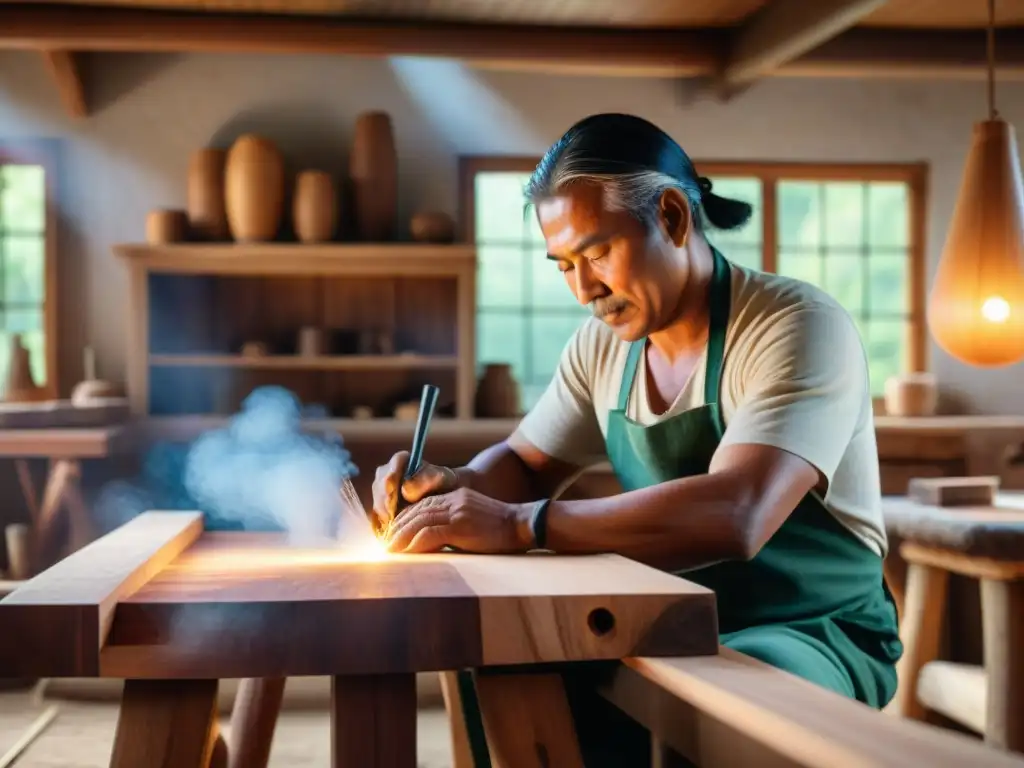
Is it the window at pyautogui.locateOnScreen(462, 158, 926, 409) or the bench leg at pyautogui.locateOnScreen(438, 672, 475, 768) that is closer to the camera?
the bench leg at pyautogui.locateOnScreen(438, 672, 475, 768)

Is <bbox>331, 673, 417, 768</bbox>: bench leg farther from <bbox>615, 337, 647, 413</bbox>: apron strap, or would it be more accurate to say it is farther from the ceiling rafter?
the ceiling rafter

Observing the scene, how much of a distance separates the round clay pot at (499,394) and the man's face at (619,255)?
10.8 ft

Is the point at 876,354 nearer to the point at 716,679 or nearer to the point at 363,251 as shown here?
the point at 363,251

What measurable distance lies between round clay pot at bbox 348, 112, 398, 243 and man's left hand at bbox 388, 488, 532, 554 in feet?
12.0

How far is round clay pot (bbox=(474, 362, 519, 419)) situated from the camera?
5.10 metres

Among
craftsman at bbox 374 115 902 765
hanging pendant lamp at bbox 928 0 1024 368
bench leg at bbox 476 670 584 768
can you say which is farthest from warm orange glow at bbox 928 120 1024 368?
bench leg at bbox 476 670 584 768

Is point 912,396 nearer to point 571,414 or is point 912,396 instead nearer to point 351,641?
point 571,414

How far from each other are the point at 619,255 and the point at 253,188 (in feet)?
11.7

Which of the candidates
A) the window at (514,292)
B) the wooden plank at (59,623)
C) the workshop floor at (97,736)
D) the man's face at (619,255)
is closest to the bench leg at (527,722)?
the wooden plank at (59,623)

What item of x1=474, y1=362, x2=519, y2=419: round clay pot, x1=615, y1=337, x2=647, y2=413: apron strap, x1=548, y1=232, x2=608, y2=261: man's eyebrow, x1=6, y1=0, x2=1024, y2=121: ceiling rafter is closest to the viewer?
x1=548, y1=232, x2=608, y2=261: man's eyebrow

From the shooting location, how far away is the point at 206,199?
5051mm

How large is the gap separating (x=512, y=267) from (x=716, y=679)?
4.57m

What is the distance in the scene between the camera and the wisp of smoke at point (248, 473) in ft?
6.92

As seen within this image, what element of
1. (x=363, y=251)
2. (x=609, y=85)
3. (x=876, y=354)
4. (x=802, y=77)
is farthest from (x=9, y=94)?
(x=876, y=354)
